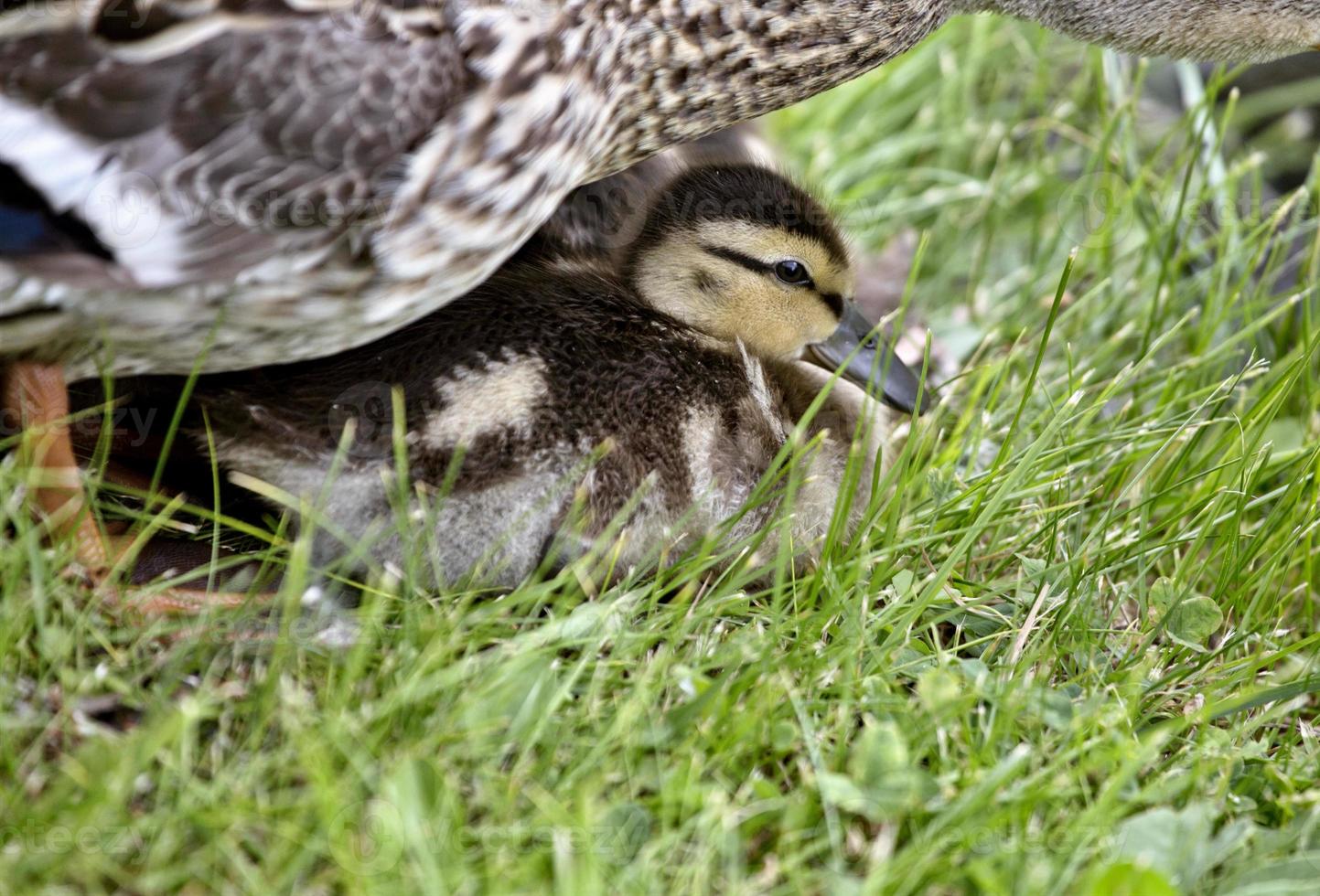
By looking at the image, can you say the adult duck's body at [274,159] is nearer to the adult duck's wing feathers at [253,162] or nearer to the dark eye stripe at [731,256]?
the adult duck's wing feathers at [253,162]

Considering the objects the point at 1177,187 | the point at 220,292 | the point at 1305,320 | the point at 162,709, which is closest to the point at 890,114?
the point at 1177,187

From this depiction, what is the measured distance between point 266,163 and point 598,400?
0.59 m

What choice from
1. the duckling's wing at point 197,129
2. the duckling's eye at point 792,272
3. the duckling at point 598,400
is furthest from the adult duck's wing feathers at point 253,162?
the duckling's eye at point 792,272

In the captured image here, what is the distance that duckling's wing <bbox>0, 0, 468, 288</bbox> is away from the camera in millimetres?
1655

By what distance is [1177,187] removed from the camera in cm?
314

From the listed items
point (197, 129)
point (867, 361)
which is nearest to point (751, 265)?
point (867, 361)

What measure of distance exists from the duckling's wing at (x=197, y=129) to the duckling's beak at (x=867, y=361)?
863 mm

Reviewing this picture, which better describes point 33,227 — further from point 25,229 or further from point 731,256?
point 731,256

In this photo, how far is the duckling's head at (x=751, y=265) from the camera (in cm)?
223

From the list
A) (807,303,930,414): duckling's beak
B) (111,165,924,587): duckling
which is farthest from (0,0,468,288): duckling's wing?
(807,303,930,414): duckling's beak

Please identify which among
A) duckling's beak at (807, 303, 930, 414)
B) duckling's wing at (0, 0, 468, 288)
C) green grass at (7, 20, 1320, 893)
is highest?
duckling's wing at (0, 0, 468, 288)

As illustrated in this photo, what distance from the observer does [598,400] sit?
2.06m

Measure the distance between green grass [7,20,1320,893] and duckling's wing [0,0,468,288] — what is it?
1.23 ft

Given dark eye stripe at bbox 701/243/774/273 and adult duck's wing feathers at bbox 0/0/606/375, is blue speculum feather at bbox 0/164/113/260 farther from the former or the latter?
dark eye stripe at bbox 701/243/774/273
